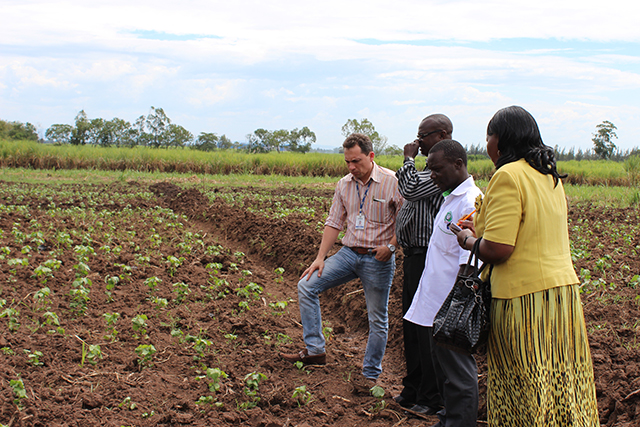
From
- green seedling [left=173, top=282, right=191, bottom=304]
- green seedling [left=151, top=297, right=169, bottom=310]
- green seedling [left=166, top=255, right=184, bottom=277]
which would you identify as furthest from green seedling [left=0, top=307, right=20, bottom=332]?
green seedling [left=166, top=255, right=184, bottom=277]

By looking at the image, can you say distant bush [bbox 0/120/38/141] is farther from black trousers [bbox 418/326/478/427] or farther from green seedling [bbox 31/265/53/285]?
black trousers [bbox 418/326/478/427]

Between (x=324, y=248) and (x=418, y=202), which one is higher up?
(x=418, y=202)

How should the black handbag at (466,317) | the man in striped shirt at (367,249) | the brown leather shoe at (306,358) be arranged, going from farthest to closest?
1. the brown leather shoe at (306,358)
2. the man in striped shirt at (367,249)
3. the black handbag at (466,317)

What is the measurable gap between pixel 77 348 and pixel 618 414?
4227 millimetres

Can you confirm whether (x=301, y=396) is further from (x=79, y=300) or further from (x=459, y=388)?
(x=79, y=300)

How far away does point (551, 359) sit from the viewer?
8.24ft

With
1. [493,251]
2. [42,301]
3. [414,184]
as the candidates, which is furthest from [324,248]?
[42,301]

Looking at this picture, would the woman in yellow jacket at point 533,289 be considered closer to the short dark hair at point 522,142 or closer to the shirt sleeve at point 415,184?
the short dark hair at point 522,142

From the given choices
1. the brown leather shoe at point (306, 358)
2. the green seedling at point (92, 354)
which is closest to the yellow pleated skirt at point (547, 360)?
the brown leather shoe at point (306, 358)

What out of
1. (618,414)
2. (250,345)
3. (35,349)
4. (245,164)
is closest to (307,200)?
(250,345)

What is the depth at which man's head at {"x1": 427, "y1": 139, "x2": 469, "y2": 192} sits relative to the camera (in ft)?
10.7

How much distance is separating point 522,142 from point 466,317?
90 cm

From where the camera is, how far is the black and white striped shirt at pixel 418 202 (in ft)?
12.1

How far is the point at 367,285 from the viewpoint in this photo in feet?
14.2
